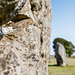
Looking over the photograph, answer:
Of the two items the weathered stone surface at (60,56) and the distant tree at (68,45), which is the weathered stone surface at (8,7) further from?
the distant tree at (68,45)

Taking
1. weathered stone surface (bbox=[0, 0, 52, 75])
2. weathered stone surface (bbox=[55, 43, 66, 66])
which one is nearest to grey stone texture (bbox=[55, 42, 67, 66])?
weathered stone surface (bbox=[55, 43, 66, 66])

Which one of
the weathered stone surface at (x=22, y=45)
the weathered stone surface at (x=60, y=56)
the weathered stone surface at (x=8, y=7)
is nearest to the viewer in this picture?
the weathered stone surface at (x=8, y=7)

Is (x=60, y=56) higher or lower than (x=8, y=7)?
lower

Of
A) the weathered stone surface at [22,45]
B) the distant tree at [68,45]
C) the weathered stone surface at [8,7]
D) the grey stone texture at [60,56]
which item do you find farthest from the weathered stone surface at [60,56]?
the distant tree at [68,45]

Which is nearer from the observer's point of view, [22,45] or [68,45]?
[22,45]

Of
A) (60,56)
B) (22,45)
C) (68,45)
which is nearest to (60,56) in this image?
(60,56)

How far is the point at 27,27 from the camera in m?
2.79

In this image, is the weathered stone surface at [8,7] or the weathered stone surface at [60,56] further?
the weathered stone surface at [60,56]

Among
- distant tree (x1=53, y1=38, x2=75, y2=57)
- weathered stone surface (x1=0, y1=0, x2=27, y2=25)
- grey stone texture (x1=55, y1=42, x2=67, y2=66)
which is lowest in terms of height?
grey stone texture (x1=55, y1=42, x2=67, y2=66)

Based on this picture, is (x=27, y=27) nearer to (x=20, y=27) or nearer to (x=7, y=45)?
(x=20, y=27)

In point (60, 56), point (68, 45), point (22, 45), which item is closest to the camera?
point (22, 45)

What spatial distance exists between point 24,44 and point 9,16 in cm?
64

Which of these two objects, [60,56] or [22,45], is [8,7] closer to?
[22,45]

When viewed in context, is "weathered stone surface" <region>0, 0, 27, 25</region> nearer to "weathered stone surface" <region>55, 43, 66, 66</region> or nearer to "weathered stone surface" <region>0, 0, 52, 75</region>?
"weathered stone surface" <region>0, 0, 52, 75</region>
